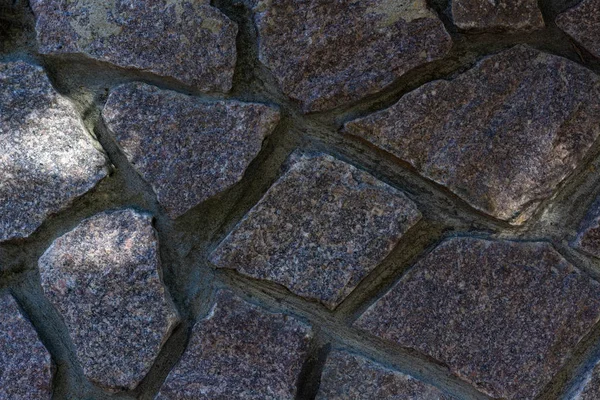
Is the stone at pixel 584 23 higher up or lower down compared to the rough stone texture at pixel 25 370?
higher up

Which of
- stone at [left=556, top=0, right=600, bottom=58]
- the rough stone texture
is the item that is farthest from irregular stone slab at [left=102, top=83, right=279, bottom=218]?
stone at [left=556, top=0, right=600, bottom=58]

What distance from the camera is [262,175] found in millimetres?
1184

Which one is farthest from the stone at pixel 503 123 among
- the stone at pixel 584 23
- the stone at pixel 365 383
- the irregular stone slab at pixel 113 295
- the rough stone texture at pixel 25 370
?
the rough stone texture at pixel 25 370

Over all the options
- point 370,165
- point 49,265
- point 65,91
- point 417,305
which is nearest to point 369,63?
point 370,165

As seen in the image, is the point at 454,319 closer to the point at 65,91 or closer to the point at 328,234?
the point at 328,234

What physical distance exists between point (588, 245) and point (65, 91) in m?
0.86

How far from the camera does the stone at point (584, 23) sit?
1.12 metres

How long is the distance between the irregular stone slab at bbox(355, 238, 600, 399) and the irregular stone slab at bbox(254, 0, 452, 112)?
0.94 feet

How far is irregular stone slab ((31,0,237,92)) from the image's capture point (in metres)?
1.16

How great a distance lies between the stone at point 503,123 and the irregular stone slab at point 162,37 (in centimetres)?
26

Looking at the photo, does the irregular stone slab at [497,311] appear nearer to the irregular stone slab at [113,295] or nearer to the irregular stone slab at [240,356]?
the irregular stone slab at [240,356]

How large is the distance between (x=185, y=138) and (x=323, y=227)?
25cm

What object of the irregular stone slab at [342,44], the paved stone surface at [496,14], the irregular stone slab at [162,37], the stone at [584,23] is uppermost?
the stone at [584,23]

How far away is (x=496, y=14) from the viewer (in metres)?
1.12
